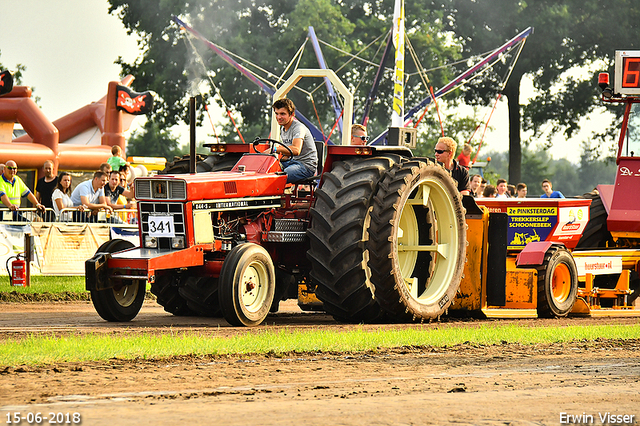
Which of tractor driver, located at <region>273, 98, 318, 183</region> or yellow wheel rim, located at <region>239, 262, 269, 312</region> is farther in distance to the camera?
tractor driver, located at <region>273, 98, 318, 183</region>

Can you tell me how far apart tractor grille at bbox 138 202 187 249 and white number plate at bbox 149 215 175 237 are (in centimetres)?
3

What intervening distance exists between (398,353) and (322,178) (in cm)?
280

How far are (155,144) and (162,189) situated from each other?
187 ft

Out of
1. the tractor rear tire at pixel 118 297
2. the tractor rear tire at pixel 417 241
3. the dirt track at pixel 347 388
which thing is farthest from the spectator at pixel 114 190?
the dirt track at pixel 347 388

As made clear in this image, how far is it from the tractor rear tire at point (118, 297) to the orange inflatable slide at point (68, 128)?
14440mm

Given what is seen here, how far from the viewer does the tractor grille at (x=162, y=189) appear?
905 cm

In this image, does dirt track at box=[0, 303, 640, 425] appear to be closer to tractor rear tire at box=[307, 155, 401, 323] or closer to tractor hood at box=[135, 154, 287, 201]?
tractor rear tire at box=[307, 155, 401, 323]

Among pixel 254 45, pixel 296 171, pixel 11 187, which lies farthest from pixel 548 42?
pixel 296 171

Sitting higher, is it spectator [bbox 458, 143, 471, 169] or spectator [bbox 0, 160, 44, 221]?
spectator [bbox 458, 143, 471, 169]

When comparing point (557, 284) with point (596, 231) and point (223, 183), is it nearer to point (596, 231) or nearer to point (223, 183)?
point (596, 231)

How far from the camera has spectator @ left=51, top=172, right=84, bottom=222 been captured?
15.2 m

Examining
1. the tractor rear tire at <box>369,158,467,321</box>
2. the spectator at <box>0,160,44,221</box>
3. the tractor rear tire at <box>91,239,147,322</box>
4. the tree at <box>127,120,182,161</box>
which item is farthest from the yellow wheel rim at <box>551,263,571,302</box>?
the tree at <box>127,120,182,161</box>

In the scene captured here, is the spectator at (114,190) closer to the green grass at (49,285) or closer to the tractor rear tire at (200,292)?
the green grass at (49,285)

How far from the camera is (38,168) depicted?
24.3 metres
